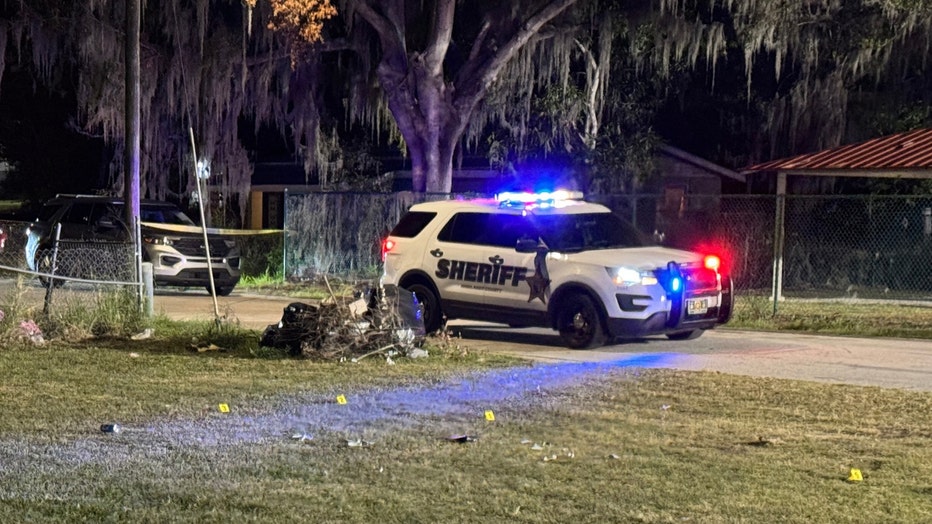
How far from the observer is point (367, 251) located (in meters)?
22.9

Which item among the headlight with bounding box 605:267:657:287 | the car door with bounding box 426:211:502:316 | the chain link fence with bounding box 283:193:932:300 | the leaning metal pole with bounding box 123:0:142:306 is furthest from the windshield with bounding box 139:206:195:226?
the headlight with bounding box 605:267:657:287

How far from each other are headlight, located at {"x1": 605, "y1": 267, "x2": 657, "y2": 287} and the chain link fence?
877 centimetres

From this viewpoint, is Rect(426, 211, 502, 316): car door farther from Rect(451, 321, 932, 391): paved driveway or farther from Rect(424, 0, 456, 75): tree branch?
Rect(424, 0, 456, 75): tree branch

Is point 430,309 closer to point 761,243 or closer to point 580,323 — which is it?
point 580,323

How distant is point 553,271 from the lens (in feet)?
42.7

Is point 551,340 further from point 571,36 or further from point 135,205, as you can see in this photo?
point 571,36

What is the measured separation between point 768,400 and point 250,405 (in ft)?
13.4

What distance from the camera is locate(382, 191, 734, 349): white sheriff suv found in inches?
498

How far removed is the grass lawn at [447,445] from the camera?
6.16 metres

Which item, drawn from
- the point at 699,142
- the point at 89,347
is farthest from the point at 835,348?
the point at 699,142

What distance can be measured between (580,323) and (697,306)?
129cm

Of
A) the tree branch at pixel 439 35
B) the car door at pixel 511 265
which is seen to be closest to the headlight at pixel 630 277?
the car door at pixel 511 265

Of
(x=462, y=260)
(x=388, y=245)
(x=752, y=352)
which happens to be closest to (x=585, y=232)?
(x=462, y=260)

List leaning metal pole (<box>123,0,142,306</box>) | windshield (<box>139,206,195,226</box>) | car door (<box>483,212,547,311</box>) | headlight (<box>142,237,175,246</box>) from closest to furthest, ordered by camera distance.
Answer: car door (<box>483,212,547,311</box>) → leaning metal pole (<box>123,0,142,306</box>) → headlight (<box>142,237,175,246</box>) → windshield (<box>139,206,195,226</box>)
